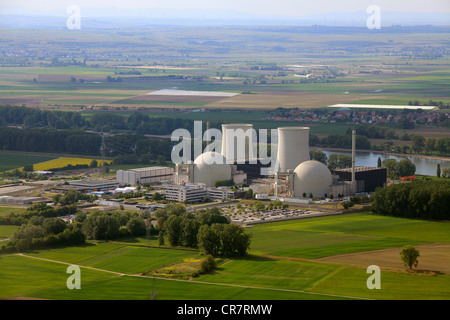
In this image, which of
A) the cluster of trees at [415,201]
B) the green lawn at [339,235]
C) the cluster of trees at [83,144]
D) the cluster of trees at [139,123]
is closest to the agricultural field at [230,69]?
the cluster of trees at [139,123]

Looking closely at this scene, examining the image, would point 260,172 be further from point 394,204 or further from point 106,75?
point 106,75

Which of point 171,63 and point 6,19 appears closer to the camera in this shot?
point 6,19

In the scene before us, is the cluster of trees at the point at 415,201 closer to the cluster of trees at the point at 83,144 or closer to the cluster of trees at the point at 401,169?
the cluster of trees at the point at 401,169

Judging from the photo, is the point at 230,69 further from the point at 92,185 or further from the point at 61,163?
the point at 92,185

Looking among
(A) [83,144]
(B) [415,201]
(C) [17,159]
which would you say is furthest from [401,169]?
(C) [17,159]

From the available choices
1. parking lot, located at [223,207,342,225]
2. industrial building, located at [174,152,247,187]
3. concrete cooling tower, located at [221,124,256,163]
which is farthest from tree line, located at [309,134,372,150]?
parking lot, located at [223,207,342,225]

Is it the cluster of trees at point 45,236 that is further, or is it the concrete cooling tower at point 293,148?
the concrete cooling tower at point 293,148

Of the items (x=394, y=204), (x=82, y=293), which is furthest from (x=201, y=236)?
(x=394, y=204)
